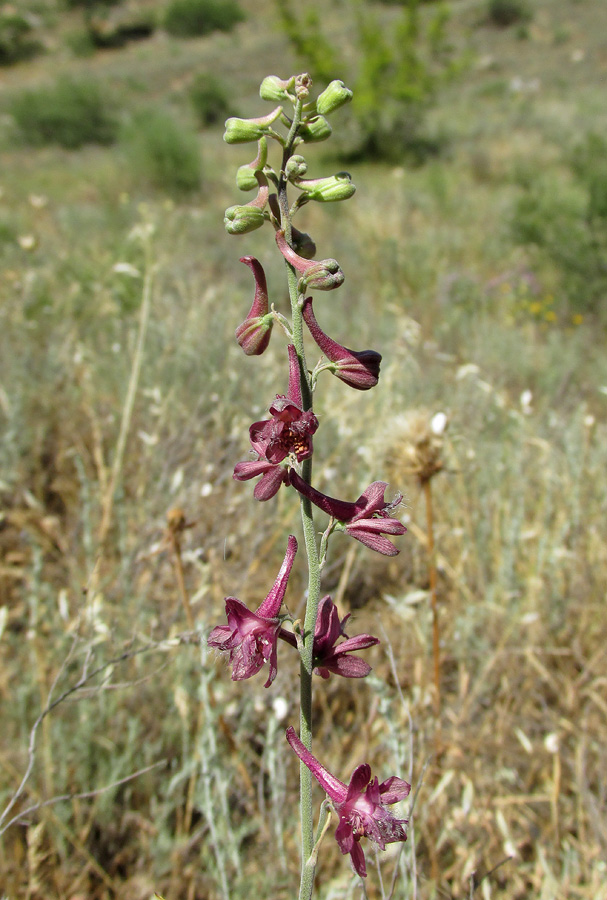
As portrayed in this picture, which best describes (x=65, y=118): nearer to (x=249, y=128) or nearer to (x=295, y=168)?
(x=249, y=128)

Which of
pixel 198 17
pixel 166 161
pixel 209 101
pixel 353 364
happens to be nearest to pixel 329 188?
pixel 353 364

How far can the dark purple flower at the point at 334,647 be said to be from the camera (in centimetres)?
98

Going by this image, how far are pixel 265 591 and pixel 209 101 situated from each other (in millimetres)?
22390

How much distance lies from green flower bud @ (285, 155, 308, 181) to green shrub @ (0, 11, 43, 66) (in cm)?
4396

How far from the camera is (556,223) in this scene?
7.08m

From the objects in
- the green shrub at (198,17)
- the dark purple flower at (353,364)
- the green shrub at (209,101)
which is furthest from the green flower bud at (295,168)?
the green shrub at (198,17)

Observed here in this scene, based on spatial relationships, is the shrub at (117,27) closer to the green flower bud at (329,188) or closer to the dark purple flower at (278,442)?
the green flower bud at (329,188)

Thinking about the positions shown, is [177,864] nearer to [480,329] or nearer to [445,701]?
[445,701]

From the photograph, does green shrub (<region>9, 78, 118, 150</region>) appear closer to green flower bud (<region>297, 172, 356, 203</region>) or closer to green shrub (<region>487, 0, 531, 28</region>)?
green flower bud (<region>297, 172, 356, 203</region>)

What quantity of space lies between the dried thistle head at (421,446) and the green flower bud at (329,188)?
110cm

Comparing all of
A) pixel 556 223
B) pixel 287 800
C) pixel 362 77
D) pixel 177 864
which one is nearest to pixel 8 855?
pixel 177 864

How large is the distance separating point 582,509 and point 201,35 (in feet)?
148

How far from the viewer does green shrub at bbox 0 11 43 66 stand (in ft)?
116

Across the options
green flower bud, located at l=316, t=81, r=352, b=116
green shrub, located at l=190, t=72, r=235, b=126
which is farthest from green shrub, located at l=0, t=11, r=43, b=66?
green flower bud, located at l=316, t=81, r=352, b=116
